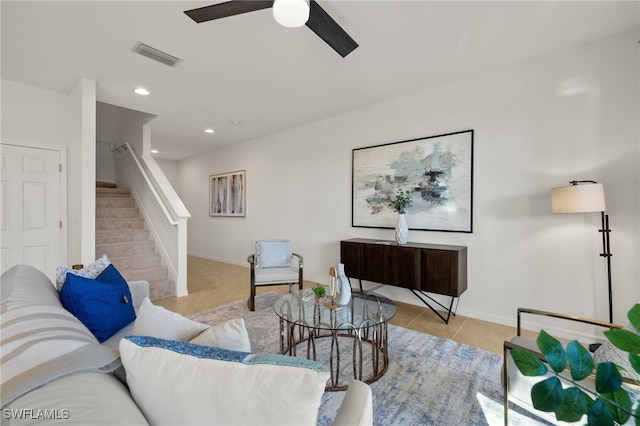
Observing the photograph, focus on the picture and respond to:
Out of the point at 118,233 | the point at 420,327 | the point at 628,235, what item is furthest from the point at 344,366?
the point at 118,233

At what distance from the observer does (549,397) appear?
0.54 meters

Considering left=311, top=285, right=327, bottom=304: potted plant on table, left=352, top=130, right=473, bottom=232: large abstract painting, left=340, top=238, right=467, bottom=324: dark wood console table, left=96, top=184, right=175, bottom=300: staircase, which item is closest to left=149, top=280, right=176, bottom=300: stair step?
left=96, top=184, right=175, bottom=300: staircase

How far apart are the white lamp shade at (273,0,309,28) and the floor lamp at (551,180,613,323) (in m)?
2.42

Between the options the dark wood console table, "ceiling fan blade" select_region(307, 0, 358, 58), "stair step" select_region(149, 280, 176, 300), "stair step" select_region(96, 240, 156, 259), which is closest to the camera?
"ceiling fan blade" select_region(307, 0, 358, 58)

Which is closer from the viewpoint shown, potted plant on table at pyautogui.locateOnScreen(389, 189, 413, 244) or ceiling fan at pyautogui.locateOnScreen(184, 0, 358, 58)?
ceiling fan at pyautogui.locateOnScreen(184, 0, 358, 58)

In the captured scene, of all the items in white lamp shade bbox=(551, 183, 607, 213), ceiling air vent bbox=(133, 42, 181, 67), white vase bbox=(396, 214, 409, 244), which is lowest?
white vase bbox=(396, 214, 409, 244)

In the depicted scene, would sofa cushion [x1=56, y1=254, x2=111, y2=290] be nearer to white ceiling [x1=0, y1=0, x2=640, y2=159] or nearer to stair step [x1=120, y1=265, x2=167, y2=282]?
white ceiling [x1=0, y1=0, x2=640, y2=159]

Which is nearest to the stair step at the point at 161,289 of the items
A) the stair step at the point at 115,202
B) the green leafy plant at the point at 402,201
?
the stair step at the point at 115,202

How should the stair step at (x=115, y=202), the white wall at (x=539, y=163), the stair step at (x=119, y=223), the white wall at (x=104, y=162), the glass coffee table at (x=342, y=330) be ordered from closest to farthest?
1. the glass coffee table at (x=342, y=330)
2. the white wall at (x=539, y=163)
3. the stair step at (x=119, y=223)
4. the stair step at (x=115, y=202)
5. the white wall at (x=104, y=162)

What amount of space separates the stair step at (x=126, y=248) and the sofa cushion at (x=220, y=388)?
4119mm

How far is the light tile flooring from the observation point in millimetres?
2625

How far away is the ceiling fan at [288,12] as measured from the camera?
1.55m

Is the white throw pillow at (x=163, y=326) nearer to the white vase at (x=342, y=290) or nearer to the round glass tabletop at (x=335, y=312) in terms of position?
the round glass tabletop at (x=335, y=312)

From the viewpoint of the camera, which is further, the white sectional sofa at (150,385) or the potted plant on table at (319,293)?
the potted plant on table at (319,293)
